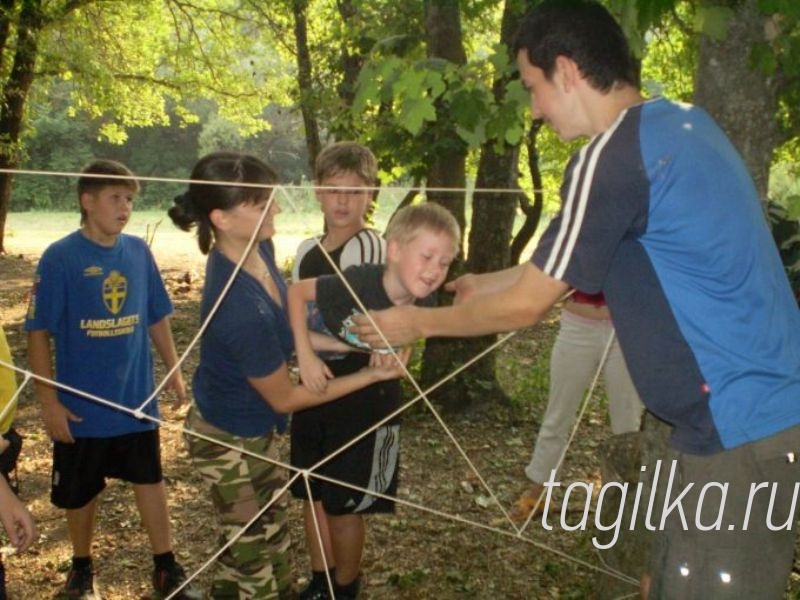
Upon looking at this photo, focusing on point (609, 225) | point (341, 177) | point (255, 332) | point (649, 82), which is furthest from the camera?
point (649, 82)

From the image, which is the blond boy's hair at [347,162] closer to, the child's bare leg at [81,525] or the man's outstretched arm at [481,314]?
the man's outstretched arm at [481,314]

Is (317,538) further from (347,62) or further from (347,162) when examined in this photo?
(347,62)

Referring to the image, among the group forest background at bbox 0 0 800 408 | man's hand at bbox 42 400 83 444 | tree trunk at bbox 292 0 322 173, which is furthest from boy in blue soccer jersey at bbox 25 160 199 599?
tree trunk at bbox 292 0 322 173

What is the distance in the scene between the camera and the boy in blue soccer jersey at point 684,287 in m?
1.55

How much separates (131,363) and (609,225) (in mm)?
2095

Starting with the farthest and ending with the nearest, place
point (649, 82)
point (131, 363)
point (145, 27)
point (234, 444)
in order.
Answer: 1. point (145, 27)
2. point (649, 82)
3. point (131, 363)
4. point (234, 444)

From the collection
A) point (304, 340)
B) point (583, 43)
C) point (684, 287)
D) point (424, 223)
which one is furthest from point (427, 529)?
point (583, 43)

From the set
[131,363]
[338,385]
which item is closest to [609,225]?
[338,385]

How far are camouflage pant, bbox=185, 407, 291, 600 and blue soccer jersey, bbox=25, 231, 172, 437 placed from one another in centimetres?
59

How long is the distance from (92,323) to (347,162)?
1.11m

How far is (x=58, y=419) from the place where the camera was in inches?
114

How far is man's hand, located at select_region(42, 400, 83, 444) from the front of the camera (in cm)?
289

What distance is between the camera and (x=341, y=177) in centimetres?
276

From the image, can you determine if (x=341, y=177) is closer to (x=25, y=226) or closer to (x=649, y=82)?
(x=649, y=82)
